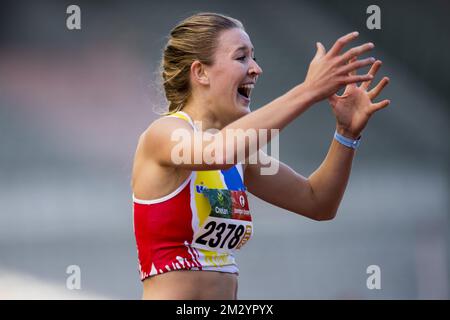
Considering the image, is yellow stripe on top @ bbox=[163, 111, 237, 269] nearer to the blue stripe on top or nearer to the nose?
the blue stripe on top

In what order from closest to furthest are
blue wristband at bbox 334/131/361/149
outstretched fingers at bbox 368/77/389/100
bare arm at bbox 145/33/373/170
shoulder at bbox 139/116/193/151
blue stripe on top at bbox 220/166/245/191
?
bare arm at bbox 145/33/373/170 → shoulder at bbox 139/116/193/151 → blue stripe on top at bbox 220/166/245/191 → outstretched fingers at bbox 368/77/389/100 → blue wristband at bbox 334/131/361/149

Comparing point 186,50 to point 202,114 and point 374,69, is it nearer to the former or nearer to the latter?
point 202,114

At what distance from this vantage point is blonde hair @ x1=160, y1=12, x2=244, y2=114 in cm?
Result: 294

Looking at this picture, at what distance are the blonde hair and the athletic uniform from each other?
0.68 ft

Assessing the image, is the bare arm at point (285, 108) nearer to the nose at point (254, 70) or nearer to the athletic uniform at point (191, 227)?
the athletic uniform at point (191, 227)

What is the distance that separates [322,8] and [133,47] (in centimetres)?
173

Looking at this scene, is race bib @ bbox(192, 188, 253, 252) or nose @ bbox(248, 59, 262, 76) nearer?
race bib @ bbox(192, 188, 253, 252)

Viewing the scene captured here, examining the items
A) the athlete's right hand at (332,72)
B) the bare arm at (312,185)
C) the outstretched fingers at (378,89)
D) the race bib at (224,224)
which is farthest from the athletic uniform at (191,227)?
the outstretched fingers at (378,89)

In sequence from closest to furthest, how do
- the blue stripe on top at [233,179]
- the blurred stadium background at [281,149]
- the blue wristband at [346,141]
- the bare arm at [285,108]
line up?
the bare arm at [285,108]
the blue stripe on top at [233,179]
the blue wristband at [346,141]
the blurred stadium background at [281,149]

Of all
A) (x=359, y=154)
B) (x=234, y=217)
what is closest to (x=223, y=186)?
(x=234, y=217)

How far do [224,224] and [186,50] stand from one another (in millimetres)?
693

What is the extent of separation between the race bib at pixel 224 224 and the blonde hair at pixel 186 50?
0.41m

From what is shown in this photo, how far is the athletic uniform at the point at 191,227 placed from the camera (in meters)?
2.70

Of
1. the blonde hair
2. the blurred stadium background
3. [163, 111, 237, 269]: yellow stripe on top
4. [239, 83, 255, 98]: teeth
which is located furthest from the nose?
the blurred stadium background
